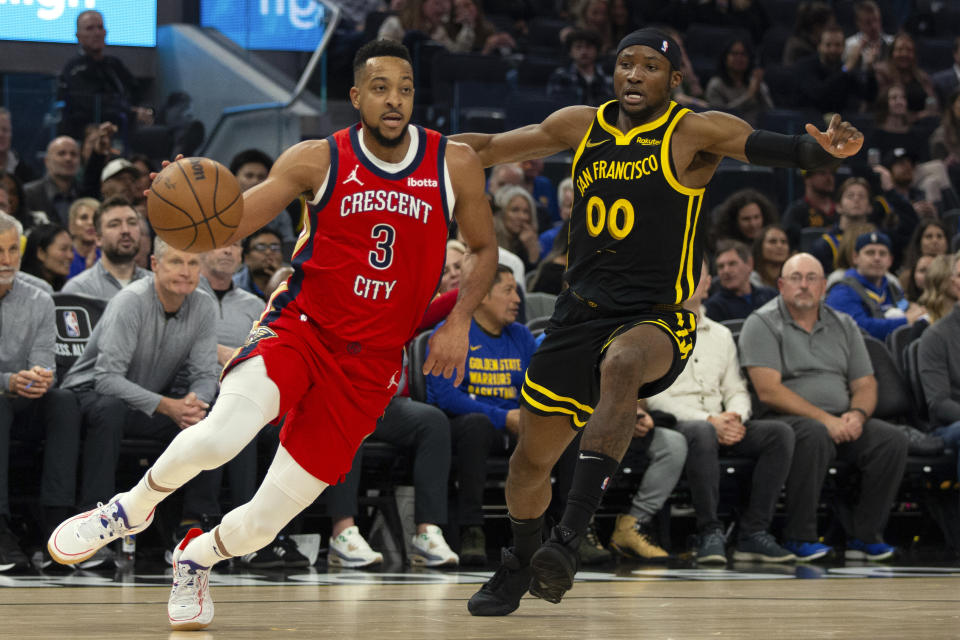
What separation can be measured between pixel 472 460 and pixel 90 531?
2.99 m

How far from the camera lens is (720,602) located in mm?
5438

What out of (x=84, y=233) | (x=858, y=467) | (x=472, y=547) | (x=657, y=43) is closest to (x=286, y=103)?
(x=84, y=233)

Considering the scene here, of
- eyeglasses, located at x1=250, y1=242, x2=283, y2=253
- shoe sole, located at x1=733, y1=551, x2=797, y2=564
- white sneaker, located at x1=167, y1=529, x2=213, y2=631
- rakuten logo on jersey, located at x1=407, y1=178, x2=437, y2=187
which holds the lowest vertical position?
shoe sole, located at x1=733, y1=551, x2=797, y2=564

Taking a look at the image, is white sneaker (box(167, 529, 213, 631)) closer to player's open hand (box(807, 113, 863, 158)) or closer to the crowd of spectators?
the crowd of spectators

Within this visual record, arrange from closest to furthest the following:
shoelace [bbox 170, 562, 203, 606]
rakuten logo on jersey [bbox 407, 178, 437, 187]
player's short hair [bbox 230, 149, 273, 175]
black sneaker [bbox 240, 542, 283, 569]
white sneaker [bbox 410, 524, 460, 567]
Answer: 1. shoelace [bbox 170, 562, 203, 606]
2. rakuten logo on jersey [bbox 407, 178, 437, 187]
3. black sneaker [bbox 240, 542, 283, 569]
4. white sneaker [bbox 410, 524, 460, 567]
5. player's short hair [bbox 230, 149, 273, 175]

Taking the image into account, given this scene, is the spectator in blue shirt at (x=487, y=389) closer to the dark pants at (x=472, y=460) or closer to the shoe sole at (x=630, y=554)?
the dark pants at (x=472, y=460)

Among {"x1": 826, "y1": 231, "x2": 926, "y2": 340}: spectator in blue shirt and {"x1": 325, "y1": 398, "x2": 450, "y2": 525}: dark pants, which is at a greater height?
{"x1": 826, "y1": 231, "x2": 926, "y2": 340}: spectator in blue shirt

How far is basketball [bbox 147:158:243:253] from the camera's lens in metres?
4.34

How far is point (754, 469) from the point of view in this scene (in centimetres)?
797

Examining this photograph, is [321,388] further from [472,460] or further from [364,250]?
[472,460]

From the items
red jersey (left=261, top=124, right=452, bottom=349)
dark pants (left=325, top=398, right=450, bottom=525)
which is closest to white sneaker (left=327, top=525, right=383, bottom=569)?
dark pants (left=325, top=398, right=450, bottom=525)

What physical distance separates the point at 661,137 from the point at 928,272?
4651mm

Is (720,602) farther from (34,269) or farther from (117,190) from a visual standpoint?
(117,190)

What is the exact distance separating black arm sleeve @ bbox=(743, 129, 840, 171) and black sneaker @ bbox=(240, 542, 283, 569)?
134 inches
